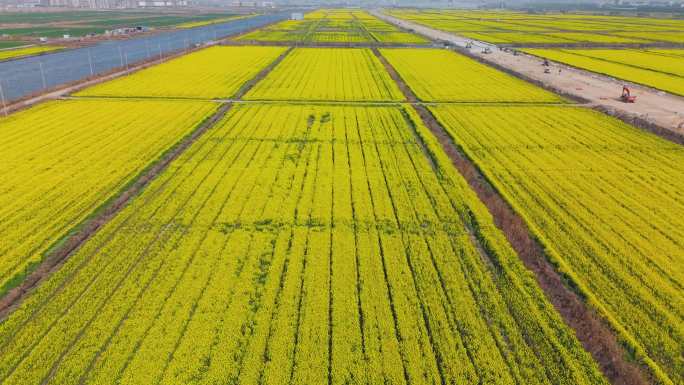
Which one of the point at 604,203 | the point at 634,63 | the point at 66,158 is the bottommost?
the point at 604,203

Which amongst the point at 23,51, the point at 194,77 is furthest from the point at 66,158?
the point at 23,51

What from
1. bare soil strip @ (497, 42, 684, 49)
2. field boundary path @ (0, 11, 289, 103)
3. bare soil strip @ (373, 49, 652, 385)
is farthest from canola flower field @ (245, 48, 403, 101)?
bare soil strip @ (497, 42, 684, 49)

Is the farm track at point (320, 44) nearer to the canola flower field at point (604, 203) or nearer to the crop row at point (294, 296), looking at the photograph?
the canola flower field at point (604, 203)

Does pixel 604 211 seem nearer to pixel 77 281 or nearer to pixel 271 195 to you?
pixel 271 195

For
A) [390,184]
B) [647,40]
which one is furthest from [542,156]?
[647,40]

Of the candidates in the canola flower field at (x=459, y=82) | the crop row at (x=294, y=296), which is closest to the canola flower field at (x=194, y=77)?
the canola flower field at (x=459, y=82)

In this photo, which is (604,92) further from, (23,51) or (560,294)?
(23,51)

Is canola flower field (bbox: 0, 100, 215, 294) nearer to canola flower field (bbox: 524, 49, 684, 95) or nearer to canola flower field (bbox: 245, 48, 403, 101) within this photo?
canola flower field (bbox: 245, 48, 403, 101)
